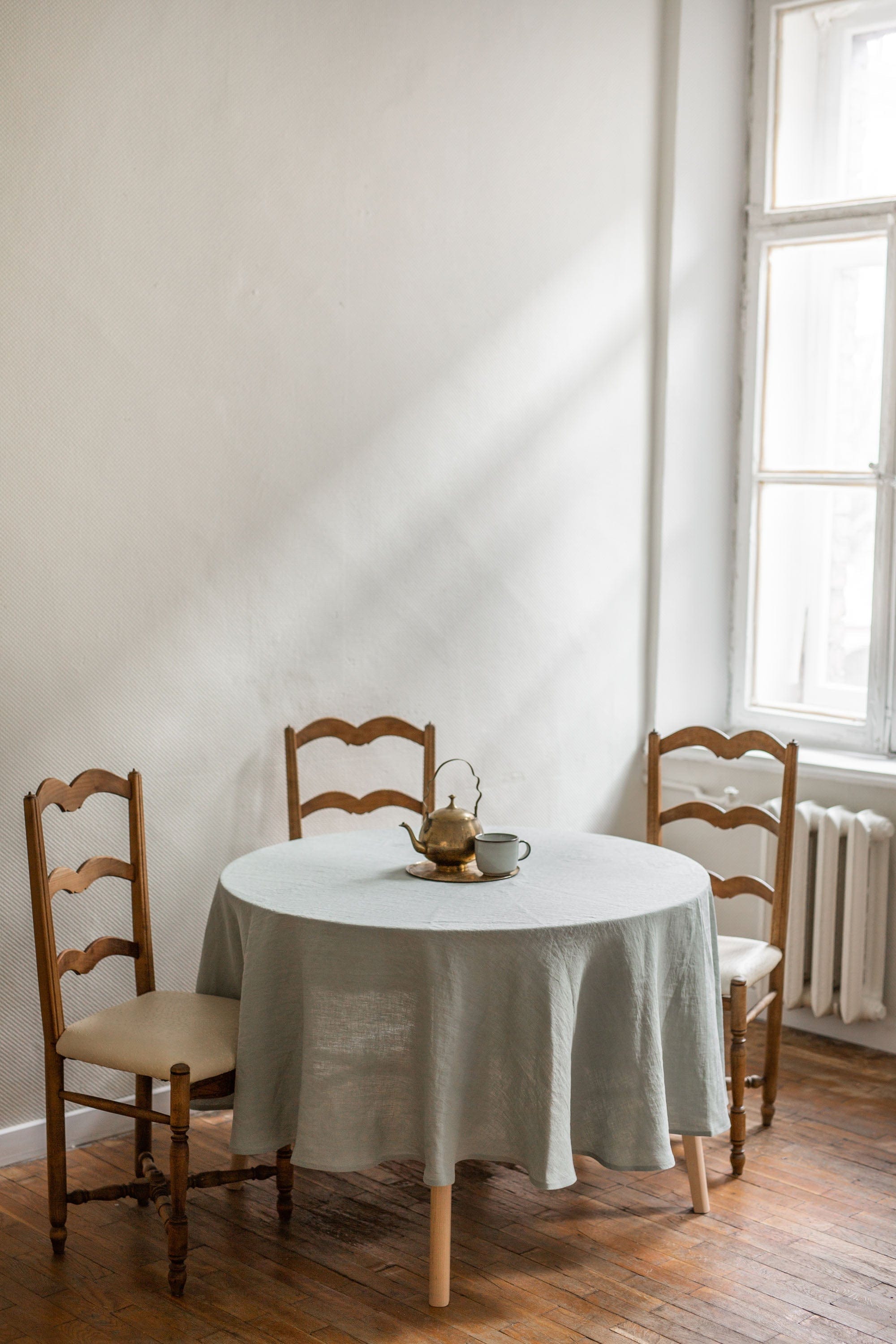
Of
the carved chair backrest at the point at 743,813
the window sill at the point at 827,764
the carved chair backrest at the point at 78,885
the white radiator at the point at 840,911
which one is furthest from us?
the window sill at the point at 827,764

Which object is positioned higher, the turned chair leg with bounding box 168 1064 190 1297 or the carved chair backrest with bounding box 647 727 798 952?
the carved chair backrest with bounding box 647 727 798 952

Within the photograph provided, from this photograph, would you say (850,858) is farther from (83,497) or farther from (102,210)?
(102,210)

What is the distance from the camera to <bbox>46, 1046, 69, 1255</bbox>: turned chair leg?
2674 mm

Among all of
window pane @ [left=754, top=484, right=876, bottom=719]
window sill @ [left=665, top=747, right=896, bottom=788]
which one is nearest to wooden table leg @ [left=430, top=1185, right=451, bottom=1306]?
window sill @ [left=665, top=747, right=896, bottom=788]

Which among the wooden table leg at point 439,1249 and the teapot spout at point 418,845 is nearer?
the wooden table leg at point 439,1249

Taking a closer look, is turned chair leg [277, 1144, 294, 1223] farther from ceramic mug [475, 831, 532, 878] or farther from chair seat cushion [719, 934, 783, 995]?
chair seat cushion [719, 934, 783, 995]

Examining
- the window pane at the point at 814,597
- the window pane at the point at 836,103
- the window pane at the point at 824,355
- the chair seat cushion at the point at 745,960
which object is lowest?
the chair seat cushion at the point at 745,960

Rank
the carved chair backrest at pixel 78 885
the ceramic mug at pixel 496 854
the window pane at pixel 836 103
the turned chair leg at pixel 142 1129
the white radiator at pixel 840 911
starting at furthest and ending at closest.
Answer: the window pane at pixel 836 103 < the white radiator at pixel 840 911 < the turned chair leg at pixel 142 1129 < the ceramic mug at pixel 496 854 < the carved chair backrest at pixel 78 885

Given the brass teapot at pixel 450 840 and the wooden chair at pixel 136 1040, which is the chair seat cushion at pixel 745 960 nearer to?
the brass teapot at pixel 450 840

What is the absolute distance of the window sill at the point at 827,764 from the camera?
3.99 meters

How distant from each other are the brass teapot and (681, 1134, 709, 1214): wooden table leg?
770mm

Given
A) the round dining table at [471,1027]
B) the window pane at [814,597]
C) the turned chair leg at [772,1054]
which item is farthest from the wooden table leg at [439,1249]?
the window pane at [814,597]

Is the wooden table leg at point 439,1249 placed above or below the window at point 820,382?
below

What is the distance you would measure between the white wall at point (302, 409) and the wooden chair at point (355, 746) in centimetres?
8
